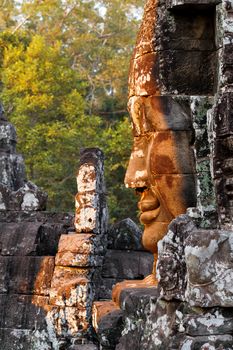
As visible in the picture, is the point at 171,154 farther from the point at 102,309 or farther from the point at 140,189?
the point at 102,309

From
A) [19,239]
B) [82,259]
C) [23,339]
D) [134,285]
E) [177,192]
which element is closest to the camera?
[177,192]

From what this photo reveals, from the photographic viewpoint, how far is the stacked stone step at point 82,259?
743cm

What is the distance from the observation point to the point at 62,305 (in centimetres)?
757

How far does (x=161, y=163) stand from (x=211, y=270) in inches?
50.2

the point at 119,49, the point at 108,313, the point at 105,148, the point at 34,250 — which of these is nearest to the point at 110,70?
the point at 119,49

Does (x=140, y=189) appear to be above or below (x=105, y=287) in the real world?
above

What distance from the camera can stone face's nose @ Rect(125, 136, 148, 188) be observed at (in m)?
4.52

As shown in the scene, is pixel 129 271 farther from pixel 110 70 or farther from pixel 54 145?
pixel 110 70

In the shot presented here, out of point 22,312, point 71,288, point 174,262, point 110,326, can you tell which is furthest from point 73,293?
point 174,262

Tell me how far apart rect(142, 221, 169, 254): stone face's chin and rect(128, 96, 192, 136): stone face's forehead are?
1.88 ft

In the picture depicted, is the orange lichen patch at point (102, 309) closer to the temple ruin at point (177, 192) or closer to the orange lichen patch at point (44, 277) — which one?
the temple ruin at point (177, 192)

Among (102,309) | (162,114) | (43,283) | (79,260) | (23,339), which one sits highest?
(162,114)

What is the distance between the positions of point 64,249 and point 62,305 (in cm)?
58

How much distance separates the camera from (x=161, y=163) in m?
4.39
